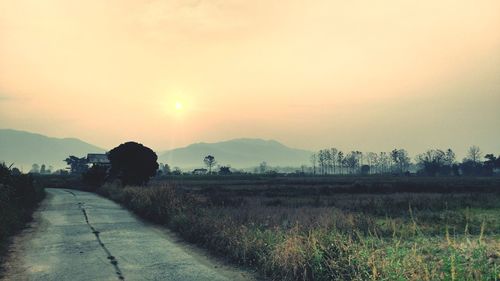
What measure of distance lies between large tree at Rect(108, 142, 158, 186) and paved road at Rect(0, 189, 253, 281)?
951 inches

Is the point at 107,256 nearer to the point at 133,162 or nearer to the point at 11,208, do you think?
the point at 11,208

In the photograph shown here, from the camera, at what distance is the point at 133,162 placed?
42219mm

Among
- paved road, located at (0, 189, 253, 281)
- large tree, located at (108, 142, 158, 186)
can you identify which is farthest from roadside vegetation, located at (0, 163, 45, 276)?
large tree, located at (108, 142, 158, 186)

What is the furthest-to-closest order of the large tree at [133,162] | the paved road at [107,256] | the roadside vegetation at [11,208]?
the large tree at [133,162] → the roadside vegetation at [11,208] → the paved road at [107,256]

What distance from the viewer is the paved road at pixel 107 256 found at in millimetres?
9180

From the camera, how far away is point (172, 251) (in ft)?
39.4

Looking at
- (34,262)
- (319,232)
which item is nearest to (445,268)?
(319,232)

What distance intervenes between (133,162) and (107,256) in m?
32.1

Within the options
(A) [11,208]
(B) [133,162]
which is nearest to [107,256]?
(A) [11,208]

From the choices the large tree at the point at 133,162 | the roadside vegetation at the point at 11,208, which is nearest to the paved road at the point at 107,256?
the roadside vegetation at the point at 11,208

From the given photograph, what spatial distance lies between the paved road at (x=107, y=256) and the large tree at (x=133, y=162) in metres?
24.2

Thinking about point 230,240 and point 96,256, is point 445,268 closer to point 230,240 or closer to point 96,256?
point 230,240

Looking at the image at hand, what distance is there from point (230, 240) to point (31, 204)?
21513 millimetres

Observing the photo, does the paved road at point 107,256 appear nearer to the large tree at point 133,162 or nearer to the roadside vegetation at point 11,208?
the roadside vegetation at point 11,208
